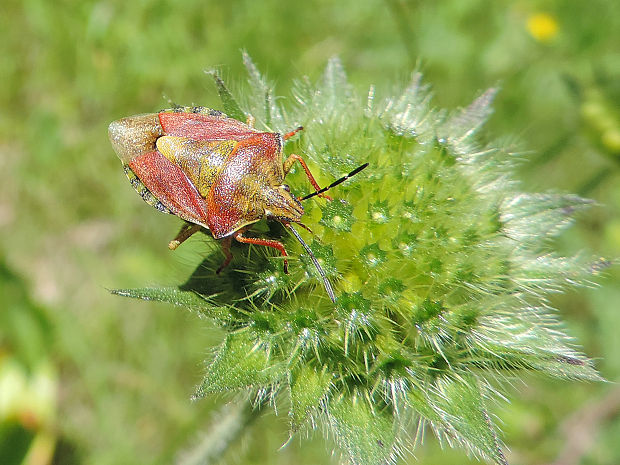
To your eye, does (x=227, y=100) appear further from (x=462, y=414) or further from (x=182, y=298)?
(x=462, y=414)

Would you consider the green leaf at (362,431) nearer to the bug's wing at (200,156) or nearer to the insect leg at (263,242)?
the insect leg at (263,242)

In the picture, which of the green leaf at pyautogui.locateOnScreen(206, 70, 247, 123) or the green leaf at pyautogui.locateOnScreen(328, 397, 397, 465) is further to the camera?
the green leaf at pyautogui.locateOnScreen(206, 70, 247, 123)

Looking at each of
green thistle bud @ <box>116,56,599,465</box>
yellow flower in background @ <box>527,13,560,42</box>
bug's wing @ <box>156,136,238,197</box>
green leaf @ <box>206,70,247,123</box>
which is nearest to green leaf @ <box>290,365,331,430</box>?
green thistle bud @ <box>116,56,599,465</box>

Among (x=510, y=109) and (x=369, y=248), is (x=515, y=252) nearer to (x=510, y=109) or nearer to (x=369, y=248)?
(x=369, y=248)

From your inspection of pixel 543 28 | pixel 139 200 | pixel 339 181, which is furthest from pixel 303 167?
pixel 543 28

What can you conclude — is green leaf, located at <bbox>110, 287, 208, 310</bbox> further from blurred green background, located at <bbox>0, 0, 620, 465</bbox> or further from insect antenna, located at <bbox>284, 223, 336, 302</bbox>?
blurred green background, located at <bbox>0, 0, 620, 465</bbox>

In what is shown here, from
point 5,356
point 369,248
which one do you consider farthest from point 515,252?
point 5,356

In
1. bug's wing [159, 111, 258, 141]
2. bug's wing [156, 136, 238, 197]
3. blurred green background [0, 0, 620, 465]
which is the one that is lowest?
blurred green background [0, 0, 620, 465]

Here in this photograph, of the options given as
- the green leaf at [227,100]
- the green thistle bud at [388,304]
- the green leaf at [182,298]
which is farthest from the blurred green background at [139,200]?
the green leaf at [182,298]
